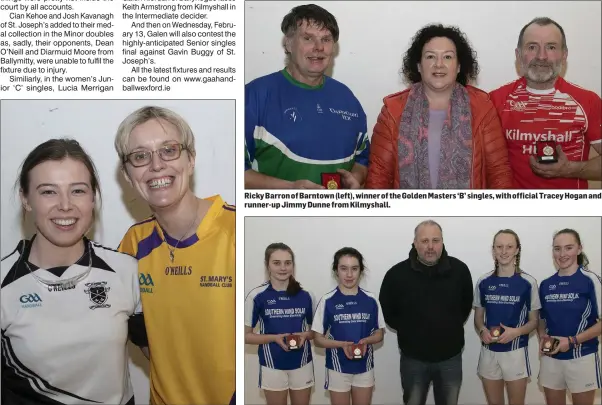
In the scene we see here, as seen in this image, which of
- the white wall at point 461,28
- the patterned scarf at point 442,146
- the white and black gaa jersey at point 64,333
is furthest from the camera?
the white wall at point 461,28

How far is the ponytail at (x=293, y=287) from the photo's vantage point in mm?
2223

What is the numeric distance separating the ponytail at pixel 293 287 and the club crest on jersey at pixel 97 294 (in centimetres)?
58

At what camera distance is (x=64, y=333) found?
2.01 meters

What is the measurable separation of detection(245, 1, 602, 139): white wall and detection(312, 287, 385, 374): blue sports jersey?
0.70 metres

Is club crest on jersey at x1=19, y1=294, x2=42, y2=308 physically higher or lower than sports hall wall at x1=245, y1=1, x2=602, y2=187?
lower

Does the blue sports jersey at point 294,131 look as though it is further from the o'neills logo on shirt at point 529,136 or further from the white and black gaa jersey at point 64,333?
the white and black gaa jersey at point 64,333

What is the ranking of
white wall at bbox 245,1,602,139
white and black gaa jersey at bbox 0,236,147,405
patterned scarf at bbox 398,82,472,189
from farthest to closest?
white wall at bbox 245,1,602,139
patterned scarf at bbox 398,82,472,189
white and black gaa jersey at bbox 0,236,147,405

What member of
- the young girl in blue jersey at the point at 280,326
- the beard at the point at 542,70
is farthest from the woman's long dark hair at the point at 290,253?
the beard at the point at 542,70

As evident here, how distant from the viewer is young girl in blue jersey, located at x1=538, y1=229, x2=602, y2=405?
2213mm

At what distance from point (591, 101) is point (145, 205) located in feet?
5.02

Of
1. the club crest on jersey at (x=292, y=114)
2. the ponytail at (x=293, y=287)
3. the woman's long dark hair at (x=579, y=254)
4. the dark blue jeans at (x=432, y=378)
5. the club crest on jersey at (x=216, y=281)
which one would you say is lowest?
the dark blue jeans at (x=432, y=378)

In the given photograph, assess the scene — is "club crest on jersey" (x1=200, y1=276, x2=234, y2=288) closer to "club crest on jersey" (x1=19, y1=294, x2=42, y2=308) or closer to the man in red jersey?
"club crest on jersey" (x1=19, y1=294, x2=42, y2=308)

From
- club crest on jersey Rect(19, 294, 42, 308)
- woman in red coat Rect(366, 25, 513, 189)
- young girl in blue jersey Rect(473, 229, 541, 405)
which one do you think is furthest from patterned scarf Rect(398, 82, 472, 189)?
club crest on jersey Rect(19, 294, 42, 308)

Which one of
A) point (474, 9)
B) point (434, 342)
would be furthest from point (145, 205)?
point (474, 9)
